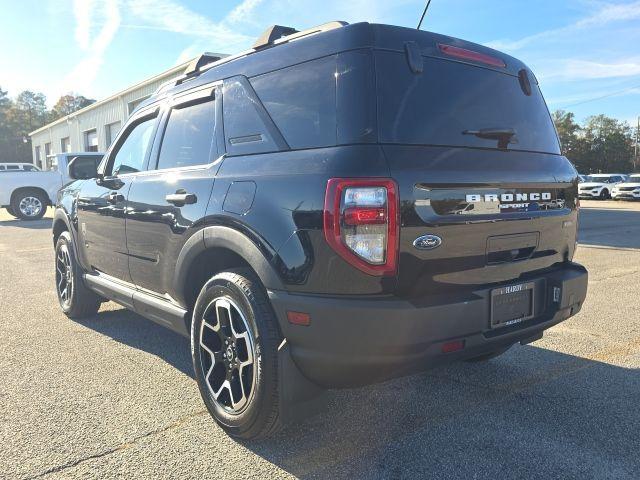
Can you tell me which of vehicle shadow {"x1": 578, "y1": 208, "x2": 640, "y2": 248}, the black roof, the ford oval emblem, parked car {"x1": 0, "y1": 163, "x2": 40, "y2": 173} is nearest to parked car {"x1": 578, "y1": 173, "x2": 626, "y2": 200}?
vehicle shadow {"x1": 578, "y1": 208, "x2": 640, "y2": 248}

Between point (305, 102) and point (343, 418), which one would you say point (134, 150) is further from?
point (343, 418)

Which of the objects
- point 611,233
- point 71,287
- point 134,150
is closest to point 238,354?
point 134,150

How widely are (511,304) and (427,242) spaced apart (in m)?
0.65

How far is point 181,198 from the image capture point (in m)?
3.06

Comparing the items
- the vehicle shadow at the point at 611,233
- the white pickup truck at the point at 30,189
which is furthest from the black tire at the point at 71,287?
the white pickup truck at the point at 30,189

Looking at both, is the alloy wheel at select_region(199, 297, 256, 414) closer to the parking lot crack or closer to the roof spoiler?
the parking lot crack

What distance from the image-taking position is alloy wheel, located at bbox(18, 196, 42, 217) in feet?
56.1

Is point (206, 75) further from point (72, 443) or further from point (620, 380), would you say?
point (620, 380)

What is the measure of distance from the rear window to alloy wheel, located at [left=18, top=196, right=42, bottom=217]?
17.8 metres

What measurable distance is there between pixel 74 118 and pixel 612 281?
35622 millimetres

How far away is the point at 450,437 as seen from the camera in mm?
2688

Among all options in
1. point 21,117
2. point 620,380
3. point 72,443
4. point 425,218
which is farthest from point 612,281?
point 21,117

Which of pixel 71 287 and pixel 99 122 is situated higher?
pixel 99 122

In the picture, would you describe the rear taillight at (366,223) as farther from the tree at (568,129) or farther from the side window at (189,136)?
the tree at (568,129)
